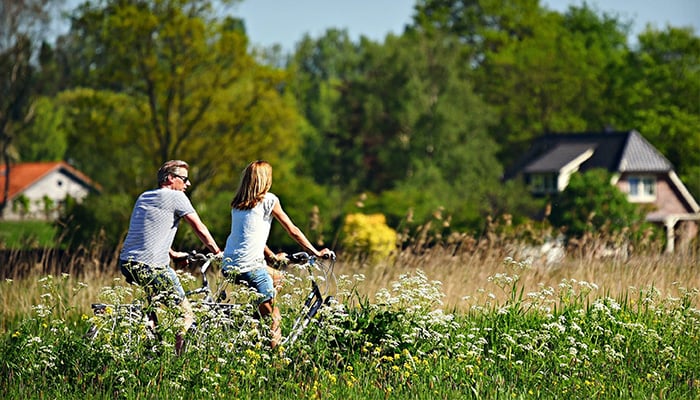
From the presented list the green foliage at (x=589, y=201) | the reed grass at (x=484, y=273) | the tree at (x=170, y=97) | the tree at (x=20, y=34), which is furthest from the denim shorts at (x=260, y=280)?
the tree at (x=20, y=34)

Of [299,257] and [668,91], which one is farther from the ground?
[668,91]

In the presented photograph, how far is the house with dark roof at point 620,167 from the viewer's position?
5128cm

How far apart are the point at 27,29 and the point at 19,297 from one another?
103 ft

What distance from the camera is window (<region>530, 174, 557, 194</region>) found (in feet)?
176

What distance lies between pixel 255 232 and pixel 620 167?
45.8 meters

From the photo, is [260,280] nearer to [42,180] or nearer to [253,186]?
[253,186]

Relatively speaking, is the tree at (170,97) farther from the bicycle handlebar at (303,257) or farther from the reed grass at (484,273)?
the bicycle handlebar at (303,257)

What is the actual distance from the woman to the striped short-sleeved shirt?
384 mm

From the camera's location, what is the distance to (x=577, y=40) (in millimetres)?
62031

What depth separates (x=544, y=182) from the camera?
177 feet

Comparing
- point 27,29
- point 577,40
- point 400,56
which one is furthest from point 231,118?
point 577,40

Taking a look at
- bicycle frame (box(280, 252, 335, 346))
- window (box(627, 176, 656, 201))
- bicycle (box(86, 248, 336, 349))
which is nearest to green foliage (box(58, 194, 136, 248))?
bicycle frame (box(280, 252, 335, 346))

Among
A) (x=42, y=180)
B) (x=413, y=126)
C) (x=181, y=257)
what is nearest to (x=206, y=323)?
(x=181, y=257)

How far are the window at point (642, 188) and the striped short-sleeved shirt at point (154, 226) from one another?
155ft
